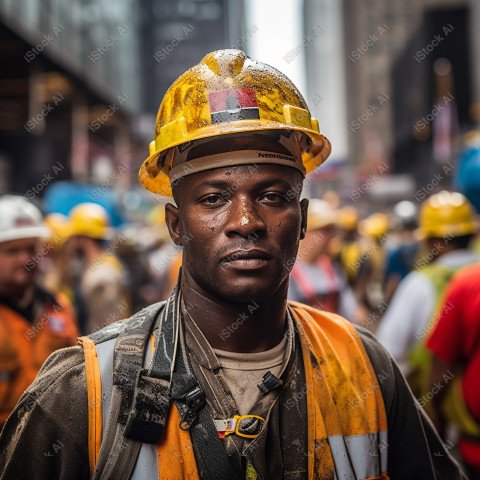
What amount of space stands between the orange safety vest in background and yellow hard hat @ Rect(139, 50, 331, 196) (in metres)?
2.07

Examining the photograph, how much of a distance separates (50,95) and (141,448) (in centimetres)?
2532

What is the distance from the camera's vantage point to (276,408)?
2188mm

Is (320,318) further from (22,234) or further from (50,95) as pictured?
(50,95)

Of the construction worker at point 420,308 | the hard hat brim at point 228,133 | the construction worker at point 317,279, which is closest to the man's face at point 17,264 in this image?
the hard hat brim at point 228,133

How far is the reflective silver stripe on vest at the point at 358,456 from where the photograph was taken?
222 centimetres

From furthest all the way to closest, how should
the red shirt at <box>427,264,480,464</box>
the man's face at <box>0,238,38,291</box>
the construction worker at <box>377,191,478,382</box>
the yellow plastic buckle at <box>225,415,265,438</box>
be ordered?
the construction worker at <box>377,191,478,382</box> → the man's face at <box>0,238,38,291</box> → the red shirt at <box>427,264,480,464</box> → the yellow plastic buckle at <box>225,415,265,438</box>

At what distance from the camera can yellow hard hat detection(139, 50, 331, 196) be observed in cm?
220

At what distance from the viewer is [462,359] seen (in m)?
3.80

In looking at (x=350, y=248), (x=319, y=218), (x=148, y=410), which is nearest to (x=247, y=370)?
(x=148, y=410)

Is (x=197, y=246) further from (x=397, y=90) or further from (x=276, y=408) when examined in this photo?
(x=397, y=90)

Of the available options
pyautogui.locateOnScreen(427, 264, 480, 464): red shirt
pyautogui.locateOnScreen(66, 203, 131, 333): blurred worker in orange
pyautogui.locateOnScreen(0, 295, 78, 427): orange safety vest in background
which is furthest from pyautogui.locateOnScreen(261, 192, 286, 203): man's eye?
pyautogui.locateOnScreen(66, 203, 131, 333): blurred worker in orange

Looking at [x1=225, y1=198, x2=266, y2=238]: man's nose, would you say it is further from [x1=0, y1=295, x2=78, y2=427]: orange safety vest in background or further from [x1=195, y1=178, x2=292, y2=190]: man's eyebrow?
[x1=0, y1=295, x2=78, y2=427]: orange safety vest in background

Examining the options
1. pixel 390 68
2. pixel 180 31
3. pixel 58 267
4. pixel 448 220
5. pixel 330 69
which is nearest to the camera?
pixel 448 220

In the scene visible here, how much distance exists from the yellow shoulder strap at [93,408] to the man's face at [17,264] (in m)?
2.37
